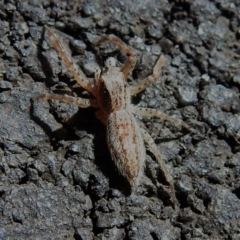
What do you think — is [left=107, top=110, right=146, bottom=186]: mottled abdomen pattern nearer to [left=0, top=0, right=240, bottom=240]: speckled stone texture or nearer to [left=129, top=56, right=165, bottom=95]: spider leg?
[left=0, top=0, right=240, bottom=240]: speckled stone texture

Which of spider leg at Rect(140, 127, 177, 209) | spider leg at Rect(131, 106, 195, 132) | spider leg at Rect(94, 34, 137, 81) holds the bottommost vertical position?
spider leg at Rect(140, 127, 177, 209)

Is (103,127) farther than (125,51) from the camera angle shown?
No

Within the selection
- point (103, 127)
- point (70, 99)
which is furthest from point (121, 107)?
point (70, 99)

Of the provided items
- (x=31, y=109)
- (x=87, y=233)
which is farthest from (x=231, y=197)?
(x=31, y=109)

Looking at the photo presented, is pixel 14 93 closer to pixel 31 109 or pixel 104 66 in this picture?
pixel 31 109

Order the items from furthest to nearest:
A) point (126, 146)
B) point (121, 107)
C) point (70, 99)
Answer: point (121, 107) < point (70, 99) < point (126, 146)

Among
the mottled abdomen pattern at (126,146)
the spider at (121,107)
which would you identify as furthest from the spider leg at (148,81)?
the mottled abdomen pattern at (126,146)

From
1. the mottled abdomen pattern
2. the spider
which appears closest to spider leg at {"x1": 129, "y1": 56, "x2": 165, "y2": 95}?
the spider

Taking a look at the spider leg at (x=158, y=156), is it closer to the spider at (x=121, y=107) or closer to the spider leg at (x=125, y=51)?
the spider at (x=121, y=107)

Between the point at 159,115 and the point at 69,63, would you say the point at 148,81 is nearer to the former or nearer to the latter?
the point at 159,115
